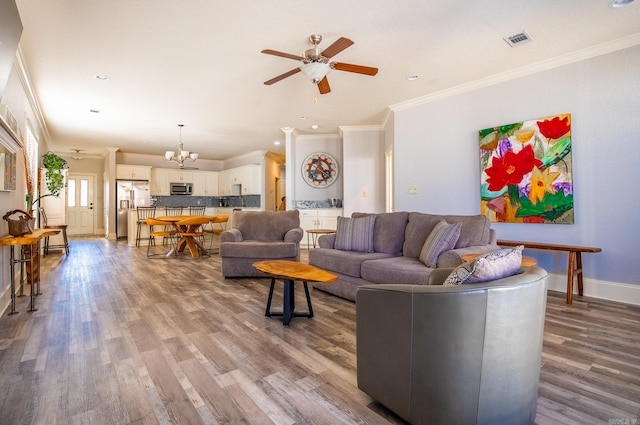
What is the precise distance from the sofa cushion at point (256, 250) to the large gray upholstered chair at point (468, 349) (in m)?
2.85

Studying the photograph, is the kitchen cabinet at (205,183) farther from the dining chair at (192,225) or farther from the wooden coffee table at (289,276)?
the wooden coffee table at (289,276)

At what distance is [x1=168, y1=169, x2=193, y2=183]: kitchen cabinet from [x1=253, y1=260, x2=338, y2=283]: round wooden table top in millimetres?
8555

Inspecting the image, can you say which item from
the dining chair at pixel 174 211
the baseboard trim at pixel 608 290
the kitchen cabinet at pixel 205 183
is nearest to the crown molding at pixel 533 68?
the baseboard trim at pixel 608 290

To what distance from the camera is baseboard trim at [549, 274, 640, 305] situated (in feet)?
10.4

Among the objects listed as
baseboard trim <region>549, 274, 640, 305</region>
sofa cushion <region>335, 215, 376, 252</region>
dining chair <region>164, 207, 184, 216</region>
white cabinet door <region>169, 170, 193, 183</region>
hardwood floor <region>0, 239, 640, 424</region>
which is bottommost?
hardwood floor <region>0, 239, 640, 424</region>

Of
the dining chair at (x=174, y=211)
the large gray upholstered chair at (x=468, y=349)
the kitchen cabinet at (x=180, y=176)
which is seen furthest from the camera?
the kitchen cabinet at (x=180, y=176)

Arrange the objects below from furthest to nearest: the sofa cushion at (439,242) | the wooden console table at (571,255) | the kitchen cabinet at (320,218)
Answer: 1. the kitchen cabinet at (320,218)
2. the wooden console table at (571,255)
3. the sofa cushion at (439,242)

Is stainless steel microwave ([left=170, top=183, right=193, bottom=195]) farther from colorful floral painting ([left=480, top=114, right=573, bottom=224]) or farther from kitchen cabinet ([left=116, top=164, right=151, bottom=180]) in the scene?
colorful floral painting ([left=480, top=114, right=573, bottom=224])

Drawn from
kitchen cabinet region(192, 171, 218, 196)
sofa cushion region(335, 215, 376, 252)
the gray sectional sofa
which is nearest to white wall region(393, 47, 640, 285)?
the gray sectional sofa

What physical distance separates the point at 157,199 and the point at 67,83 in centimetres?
618

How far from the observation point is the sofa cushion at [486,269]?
4.26 feet

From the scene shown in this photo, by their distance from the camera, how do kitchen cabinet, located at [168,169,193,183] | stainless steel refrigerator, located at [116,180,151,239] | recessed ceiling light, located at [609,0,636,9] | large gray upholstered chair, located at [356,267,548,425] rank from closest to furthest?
large gray upholstered chair, located at [356,267,548,425] → recessed ceiling light, located at [609,0,636,9] → stainless steel refrigerator, located at [116,180,151,239] → kitchen cabinet, located at [168,169,193,183]

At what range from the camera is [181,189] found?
10.2m

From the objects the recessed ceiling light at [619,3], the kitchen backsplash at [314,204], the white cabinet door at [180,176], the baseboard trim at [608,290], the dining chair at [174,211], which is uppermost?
the recessed ceiling light at [619,3]
